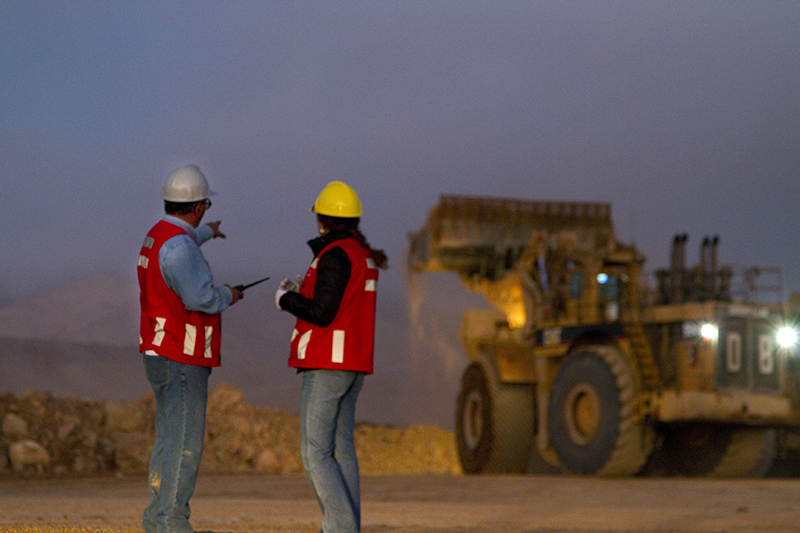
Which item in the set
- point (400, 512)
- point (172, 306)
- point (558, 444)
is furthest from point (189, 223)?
point (558, 444)

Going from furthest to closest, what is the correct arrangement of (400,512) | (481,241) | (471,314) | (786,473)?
1. (481,241)
2. (471,314)
3. (786,473)
4. (400,512)

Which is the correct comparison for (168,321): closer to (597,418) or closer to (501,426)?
(597,418)

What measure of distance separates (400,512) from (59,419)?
9670 millimetres

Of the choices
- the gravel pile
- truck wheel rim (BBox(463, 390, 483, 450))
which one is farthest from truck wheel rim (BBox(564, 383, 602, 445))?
the gravel pile

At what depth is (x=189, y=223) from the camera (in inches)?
209

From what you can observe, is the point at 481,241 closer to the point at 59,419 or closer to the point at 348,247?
the point at 59,419

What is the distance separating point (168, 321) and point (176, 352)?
16cm

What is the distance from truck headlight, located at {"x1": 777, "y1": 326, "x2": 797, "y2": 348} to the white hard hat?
945 cm

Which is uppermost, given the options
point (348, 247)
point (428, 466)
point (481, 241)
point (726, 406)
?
point (481, 241)

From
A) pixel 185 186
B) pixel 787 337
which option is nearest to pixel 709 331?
pixel 787 337

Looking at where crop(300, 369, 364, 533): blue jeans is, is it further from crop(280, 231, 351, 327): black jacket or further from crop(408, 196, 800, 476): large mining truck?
crop(408, 196, 800, 476): large mining truck

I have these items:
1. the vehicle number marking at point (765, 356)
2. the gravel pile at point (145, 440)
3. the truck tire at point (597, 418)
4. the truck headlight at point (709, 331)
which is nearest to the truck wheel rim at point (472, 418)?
A: the gravel pile at point (145, 440)

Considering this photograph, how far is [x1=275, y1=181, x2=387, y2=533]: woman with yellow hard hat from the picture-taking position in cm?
500

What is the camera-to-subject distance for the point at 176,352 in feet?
16.5
